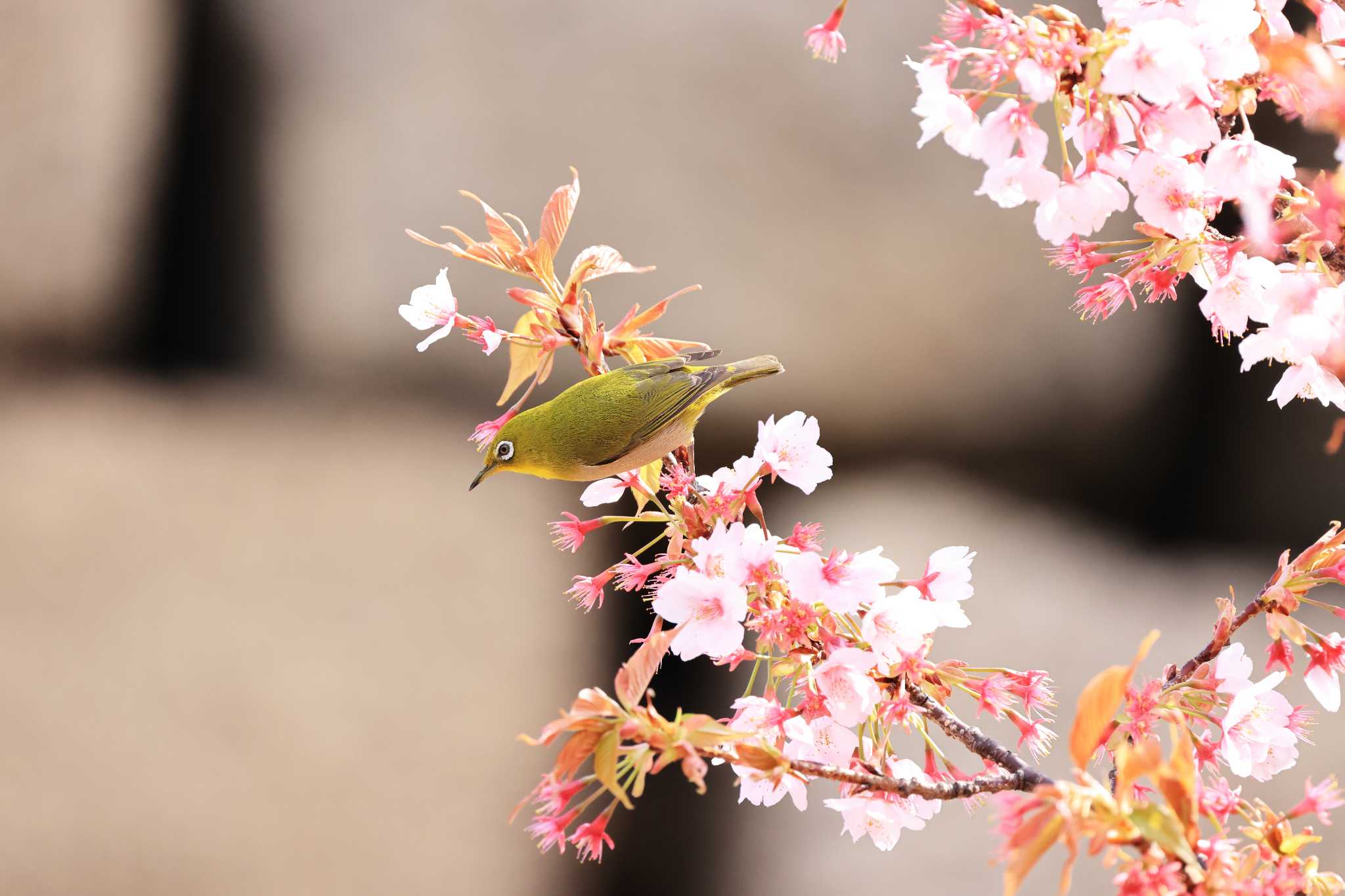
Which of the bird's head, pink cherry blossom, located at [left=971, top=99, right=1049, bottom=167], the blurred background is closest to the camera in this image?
pink cherry blossom, located at [left=971, top=99, right=1049, bottom=167]

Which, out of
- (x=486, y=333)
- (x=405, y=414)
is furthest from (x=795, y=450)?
(x=405, y=414)

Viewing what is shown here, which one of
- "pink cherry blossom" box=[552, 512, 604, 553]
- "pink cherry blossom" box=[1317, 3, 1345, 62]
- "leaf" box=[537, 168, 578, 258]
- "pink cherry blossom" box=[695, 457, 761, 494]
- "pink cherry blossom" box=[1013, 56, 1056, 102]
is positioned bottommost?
"pink cherry blossom" box=[552, 512, 604, 553]

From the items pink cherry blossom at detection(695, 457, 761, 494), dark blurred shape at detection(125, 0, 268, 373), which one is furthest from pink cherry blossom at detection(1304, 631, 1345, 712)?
dark blurred shape at detection(125, 0, 268, 373)

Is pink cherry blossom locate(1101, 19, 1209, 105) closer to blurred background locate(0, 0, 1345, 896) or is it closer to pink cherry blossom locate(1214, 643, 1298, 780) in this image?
pink cherry blossom locate(1214, 643, 1298, 780)

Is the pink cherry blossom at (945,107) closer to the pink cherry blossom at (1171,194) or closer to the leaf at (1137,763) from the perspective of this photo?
the pink cherry blossom at (1171,194)

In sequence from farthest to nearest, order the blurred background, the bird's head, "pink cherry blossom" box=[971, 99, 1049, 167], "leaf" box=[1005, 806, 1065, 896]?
the blurred background → the bird's head → "pink cherry blossom" box=[971, 99, 1049, 167] → "leaf" box=[1005, 806, 1065, 896]

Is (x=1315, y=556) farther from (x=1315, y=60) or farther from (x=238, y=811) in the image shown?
(x=238, y=811)

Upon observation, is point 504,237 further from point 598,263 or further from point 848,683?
point 848,683

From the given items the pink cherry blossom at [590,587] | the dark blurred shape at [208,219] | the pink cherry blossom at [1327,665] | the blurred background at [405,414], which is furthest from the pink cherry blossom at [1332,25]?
the dark blurred shape at [208,219]
